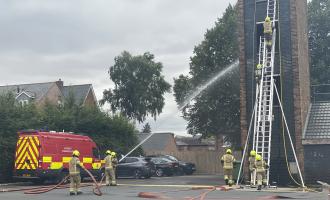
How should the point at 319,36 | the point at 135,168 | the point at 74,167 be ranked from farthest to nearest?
the point at 319,36 < the point at 135,168 < the point at 74,167

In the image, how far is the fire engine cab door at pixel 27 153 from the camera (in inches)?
933

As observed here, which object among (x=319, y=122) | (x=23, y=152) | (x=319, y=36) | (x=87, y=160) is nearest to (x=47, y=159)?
(x=23, y=152)

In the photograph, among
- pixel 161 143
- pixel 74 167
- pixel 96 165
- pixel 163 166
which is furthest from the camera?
pixel 161 143

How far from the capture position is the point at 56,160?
24.4m

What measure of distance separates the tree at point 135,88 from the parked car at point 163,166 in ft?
87.7

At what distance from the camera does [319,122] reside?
2433 cm

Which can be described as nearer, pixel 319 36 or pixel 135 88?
pixel 319 36

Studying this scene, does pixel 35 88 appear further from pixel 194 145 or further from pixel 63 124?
pixel 194 145

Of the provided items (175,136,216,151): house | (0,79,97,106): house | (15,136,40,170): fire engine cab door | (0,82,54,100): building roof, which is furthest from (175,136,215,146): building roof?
(15,136,40,170): fire engine cab door

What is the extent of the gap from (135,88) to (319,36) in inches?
1086

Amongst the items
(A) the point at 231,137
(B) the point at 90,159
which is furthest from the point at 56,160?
(A) the point at 231,137

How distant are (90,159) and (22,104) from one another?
16.3 feet

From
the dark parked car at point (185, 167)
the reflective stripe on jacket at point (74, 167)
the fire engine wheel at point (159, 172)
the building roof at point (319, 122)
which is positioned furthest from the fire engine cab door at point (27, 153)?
the dark parked car at point (185, 167)

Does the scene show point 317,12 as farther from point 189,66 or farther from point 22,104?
point 22,104
